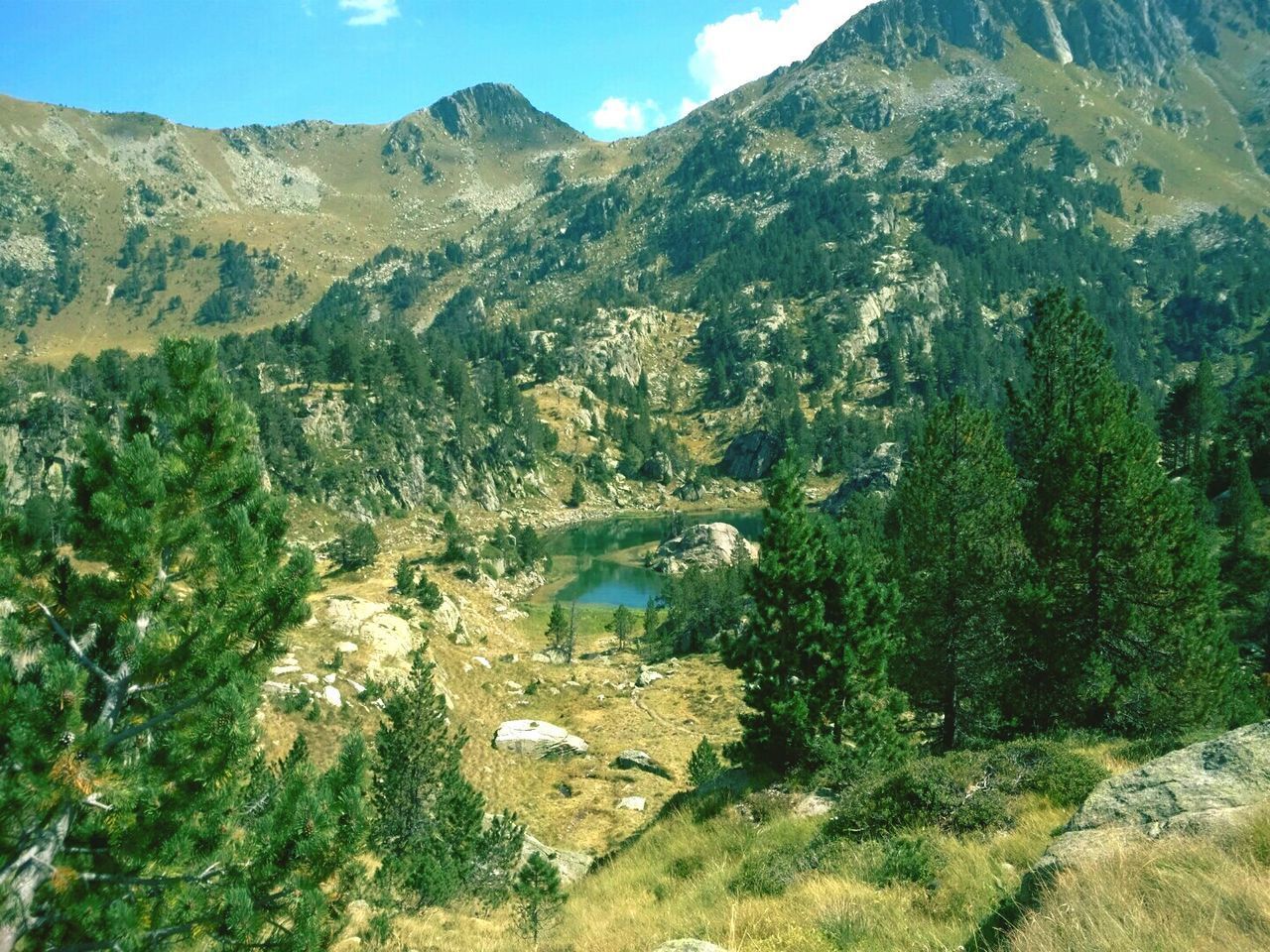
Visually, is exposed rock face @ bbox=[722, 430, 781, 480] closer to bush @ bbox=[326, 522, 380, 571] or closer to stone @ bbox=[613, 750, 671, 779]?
bush @ bbox=[326, 522, 380, 571]

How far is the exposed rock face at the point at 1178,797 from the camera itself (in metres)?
6.54

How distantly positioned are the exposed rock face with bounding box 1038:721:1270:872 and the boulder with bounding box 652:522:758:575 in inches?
3741

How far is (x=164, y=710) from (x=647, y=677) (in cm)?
5162

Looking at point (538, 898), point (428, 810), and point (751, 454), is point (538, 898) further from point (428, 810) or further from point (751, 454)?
point (751, 454)

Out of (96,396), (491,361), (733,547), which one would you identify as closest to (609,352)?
(491,361)

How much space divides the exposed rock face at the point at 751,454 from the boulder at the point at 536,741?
127948mm

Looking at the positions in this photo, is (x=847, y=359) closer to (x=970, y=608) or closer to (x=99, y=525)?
(x=970, y=608)

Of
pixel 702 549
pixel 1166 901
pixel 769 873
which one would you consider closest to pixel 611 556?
pixel 702 549

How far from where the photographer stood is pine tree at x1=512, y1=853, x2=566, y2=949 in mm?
13597

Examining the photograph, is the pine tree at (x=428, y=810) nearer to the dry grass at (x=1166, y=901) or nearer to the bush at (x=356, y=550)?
the dry grass at (x=1166, y=901)

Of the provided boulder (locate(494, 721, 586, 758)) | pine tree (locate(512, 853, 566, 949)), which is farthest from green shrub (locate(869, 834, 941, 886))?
boulder (locate(494, 721, 586, 758))

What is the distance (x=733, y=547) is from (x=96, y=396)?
8786cm

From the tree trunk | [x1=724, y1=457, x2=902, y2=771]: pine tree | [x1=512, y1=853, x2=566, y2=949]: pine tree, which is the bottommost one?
[x1=512, y1=853, x2=566, y2=949]: pine tree

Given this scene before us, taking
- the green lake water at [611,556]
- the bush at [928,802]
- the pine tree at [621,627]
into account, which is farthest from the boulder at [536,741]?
the green lake water at [611,556]
